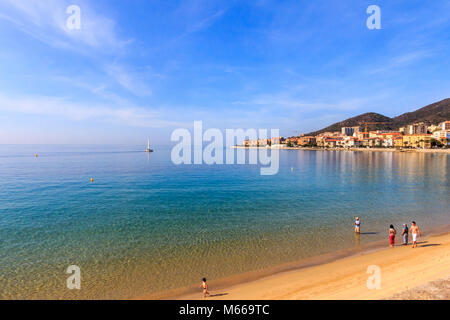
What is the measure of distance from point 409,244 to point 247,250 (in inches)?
418

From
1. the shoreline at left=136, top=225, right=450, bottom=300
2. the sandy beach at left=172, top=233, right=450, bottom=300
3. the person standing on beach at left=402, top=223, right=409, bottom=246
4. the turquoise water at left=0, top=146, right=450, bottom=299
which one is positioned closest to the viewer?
the sandy beach at left=172, top=233, right=450, bottom=300

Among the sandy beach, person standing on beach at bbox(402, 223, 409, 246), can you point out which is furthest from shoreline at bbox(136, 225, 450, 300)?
person standing on beach at bbox(402, 223, 409, 246)

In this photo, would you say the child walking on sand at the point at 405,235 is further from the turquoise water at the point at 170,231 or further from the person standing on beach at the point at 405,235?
the turquoise water at the point at 170,231

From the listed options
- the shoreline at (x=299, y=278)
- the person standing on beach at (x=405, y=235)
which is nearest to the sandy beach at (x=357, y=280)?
the shoreline at (x=299, y=278)

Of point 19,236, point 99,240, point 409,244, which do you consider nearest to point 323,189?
point 409,244

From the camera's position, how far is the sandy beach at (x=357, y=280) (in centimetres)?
831

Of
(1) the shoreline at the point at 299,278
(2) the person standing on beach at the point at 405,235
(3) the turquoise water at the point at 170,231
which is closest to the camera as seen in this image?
(1) the shoreline at the point at 299,278

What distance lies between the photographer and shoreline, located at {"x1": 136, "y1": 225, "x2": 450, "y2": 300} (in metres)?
8.86

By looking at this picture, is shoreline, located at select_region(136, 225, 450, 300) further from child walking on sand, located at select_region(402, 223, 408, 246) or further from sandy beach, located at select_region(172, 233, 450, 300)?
child walking on sand, located at select_region(402, 223, 408, 246)

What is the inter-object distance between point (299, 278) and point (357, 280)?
8.00ft

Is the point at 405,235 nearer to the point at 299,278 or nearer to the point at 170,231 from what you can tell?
the point at 299,278

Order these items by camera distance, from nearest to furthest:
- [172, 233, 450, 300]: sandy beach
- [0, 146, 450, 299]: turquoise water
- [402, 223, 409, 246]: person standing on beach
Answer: [172, 233, 450, 300]: sandy beach → [0, 146, 450, 299]: turquoise water → [402, 223, 409, 246]: person standing on beach

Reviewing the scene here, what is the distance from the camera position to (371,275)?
991cm
